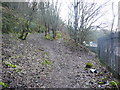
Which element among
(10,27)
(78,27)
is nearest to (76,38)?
(78,27)

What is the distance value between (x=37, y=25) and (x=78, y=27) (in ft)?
20.3

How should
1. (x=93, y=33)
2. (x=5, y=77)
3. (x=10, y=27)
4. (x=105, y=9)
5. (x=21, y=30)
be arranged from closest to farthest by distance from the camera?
1. (x=5, y=77)
2. (x=10, y=27)
3. (x=21, y=30)
4. (x=105, y=9)
5. (x=93, y=33)

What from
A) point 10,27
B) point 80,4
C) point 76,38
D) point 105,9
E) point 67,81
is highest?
point 80,4

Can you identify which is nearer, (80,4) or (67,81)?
(67,81)

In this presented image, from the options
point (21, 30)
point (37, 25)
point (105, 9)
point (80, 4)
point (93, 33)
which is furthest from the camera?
point (37, 25)

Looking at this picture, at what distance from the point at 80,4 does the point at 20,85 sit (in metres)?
10.3

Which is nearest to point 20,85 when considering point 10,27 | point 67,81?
point 67,81

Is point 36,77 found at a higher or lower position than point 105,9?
lower

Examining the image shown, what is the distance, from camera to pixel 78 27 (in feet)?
39.1

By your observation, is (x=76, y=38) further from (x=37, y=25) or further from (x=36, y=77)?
(x=36, y=77)

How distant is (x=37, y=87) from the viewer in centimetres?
345

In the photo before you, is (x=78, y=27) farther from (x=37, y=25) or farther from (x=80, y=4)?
(x=37, y=25)

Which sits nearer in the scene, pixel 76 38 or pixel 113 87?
pixel 113 87

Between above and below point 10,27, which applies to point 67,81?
below
